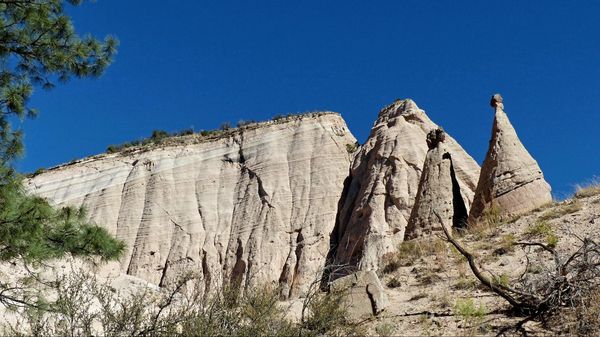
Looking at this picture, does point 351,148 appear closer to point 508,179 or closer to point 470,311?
point 508,179

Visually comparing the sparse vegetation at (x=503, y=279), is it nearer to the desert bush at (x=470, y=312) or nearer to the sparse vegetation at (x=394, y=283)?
the desert bush at (x=470, y=312)

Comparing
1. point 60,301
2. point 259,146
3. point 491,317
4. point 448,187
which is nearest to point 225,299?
point 60,301

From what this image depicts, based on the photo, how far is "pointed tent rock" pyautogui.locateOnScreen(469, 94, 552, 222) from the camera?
1708 centimetres

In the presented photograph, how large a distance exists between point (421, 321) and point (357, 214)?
1563 centimetres

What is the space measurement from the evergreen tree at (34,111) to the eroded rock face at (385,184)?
11289mm

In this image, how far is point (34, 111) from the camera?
33.8 feet

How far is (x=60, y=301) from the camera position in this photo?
337 inches

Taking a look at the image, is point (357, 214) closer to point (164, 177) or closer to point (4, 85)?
point (164, 177)

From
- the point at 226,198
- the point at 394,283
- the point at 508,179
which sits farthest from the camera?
the point at 226,198

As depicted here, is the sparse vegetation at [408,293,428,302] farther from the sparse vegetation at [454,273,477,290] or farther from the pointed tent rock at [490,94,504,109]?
the pointed tent rock at [490,94,504,109]

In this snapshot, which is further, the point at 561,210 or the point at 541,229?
the point at 561,210

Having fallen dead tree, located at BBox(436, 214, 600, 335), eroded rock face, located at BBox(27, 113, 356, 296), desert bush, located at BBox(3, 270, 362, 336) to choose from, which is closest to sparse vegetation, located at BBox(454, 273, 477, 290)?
fallen dead tree, located at BBox(436, 214, 600, 335)

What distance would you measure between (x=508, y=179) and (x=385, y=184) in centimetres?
833

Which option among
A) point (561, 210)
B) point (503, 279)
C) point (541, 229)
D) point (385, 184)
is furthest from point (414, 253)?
point (385, 184)
